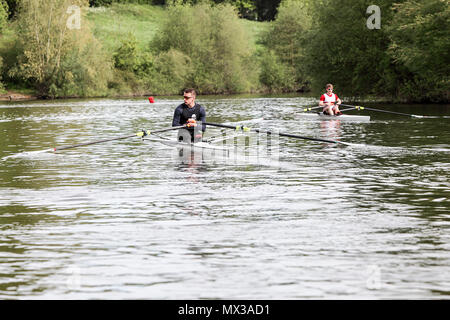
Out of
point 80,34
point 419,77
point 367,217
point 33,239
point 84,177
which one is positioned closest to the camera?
point 33,239

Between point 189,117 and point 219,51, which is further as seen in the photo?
point 219,51

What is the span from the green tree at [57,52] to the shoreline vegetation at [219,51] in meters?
0.10

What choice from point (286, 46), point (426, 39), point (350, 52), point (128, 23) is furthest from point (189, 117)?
point (128, 23)

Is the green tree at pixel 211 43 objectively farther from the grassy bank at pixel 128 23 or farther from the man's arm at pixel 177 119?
the man's arm at pixel 177 119

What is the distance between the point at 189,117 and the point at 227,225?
982 cm

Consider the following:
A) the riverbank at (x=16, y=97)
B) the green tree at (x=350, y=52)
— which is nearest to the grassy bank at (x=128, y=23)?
the riverbank at (x=16, y=97)

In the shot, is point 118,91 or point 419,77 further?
point 118,91

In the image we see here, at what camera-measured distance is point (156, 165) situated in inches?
679

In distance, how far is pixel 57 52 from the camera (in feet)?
240

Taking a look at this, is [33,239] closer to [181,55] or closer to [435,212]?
[435,212]

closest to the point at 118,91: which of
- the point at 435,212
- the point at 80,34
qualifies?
the point at 80,34

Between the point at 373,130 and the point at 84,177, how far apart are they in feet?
49.7

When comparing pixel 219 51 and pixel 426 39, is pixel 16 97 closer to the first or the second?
pixel 219 51

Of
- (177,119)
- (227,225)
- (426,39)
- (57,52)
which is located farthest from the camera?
(57,52)
